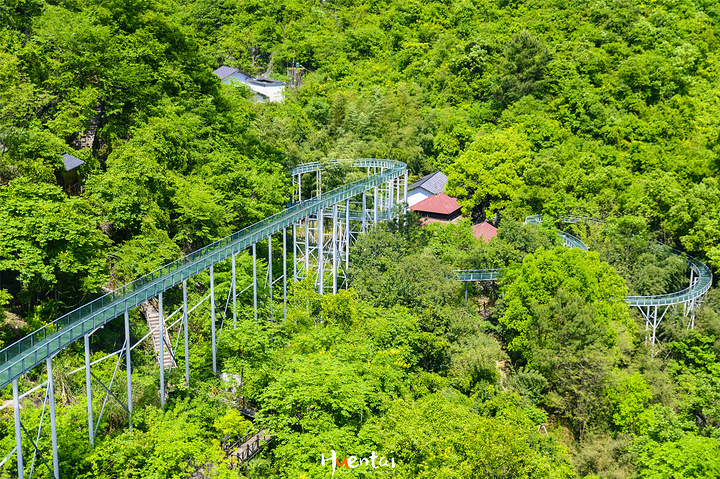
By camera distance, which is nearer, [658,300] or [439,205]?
[658,300]

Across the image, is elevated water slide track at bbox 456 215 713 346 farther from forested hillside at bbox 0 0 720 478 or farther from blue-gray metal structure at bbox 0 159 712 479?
forested hillside at bbox 0 0 720 478

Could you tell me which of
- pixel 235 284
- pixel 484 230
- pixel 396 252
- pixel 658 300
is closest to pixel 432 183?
pixel 484 230

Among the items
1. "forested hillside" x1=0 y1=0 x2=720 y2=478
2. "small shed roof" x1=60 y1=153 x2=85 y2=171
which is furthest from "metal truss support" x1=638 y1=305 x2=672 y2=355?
"small shed roof" x1=60 y1=153 x2=85 y2=171

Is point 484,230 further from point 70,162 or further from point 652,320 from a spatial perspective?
point 70,162

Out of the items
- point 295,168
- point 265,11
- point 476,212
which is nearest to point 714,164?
point 476,212

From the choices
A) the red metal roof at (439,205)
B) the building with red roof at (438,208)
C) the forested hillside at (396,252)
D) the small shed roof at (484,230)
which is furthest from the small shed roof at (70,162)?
the red metal roof at (439,205)

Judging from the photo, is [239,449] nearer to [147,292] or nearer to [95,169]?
[147,292]

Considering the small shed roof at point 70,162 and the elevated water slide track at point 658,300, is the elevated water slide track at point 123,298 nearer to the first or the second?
the small shed roof at point 70,162
